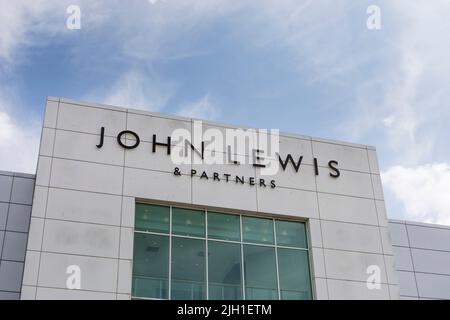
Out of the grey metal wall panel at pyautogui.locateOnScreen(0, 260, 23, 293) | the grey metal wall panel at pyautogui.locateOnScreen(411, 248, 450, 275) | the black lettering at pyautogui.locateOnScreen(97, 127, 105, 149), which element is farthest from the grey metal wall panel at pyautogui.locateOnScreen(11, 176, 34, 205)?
the grey metal wall panel at pyautogui.locateOnScreen(411, 248, 450, 275)

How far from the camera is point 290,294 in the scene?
20.1 m

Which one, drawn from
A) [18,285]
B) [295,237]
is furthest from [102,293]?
[295,237]

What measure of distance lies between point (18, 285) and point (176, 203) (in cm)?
508

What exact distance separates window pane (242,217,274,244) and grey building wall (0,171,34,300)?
21.5 feet

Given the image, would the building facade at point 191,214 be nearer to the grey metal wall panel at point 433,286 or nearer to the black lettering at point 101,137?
the black lettering at point 101,137

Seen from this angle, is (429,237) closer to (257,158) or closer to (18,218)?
(257,158)

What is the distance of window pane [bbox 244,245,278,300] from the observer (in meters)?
19.7

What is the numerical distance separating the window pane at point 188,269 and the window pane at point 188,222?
247 mm

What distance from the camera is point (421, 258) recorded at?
81.5ft

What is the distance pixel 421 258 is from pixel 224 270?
866 centimetres

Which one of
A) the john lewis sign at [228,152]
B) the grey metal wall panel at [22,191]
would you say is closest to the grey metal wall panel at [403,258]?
the john lewis sign at [228,152]

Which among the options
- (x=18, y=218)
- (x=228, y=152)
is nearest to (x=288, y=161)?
(x=228, y=152)

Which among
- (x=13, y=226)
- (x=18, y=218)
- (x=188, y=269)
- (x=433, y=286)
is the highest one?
(x=18, y=218)
